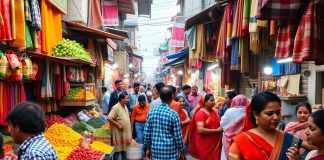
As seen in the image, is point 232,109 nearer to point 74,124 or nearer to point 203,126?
point 203,126

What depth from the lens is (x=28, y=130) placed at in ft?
9.82

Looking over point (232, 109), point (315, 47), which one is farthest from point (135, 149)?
point (315, 47)

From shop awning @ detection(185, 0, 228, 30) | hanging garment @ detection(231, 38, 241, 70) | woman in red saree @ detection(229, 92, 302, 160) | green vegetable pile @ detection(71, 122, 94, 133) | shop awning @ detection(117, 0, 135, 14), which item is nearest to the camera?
woman in red saree @ detection(229, 92, 302, 160)

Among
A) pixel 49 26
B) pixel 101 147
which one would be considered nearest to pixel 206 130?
pixel 101 147

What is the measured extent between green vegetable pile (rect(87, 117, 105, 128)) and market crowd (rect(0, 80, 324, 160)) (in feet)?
2.01

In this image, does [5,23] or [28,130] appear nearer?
[28,130]

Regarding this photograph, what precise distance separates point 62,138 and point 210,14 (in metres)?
4.60

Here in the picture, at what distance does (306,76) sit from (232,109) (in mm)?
2367

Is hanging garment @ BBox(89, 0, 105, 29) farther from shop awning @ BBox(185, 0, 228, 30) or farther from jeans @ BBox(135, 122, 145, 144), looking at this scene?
jeans @ BBox(135, 122, 145, 144)

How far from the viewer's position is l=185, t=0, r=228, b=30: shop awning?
28.0 feet

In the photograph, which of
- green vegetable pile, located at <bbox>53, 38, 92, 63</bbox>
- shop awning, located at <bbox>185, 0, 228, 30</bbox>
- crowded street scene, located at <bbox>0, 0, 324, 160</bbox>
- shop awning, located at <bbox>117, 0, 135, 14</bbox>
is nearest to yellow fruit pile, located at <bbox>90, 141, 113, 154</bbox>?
crowded street scene, located at <bbox>0, 0, 324, 160</bbox>

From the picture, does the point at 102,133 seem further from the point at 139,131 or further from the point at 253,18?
the point at 253,18

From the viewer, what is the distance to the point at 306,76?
7.15 metres

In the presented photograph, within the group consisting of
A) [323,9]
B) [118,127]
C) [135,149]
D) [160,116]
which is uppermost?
[323,9]
